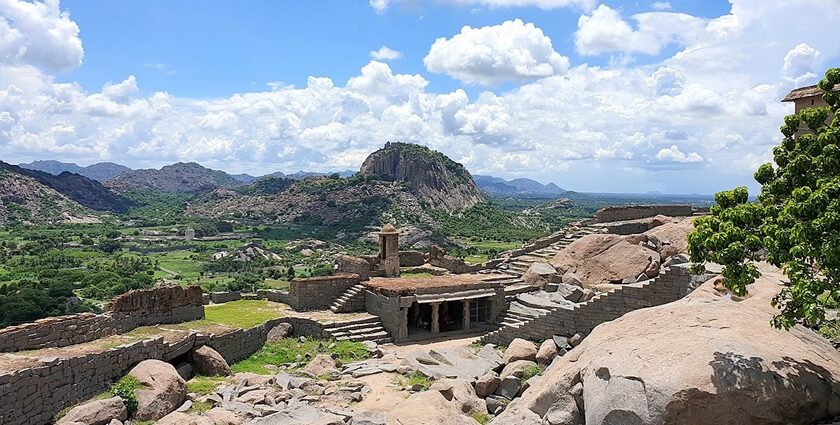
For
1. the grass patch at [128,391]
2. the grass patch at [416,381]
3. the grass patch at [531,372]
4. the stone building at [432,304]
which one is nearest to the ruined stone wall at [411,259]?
the stone building at [432,304]

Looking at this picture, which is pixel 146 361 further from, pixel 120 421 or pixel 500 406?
pixel 500 406

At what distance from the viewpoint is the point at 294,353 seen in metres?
21.5

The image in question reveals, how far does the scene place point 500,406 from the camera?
1516cm

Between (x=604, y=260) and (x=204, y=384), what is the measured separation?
19173mm

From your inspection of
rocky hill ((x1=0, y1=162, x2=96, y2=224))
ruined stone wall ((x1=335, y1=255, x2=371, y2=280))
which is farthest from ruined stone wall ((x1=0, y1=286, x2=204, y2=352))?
rocky hill ((x1=0, y1=162, x2=96, y2=224))

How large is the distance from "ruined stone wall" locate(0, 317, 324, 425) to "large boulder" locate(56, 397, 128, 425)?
4.45ft

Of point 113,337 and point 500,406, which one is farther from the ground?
point 113,337

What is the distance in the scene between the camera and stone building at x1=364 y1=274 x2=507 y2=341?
79.8ft

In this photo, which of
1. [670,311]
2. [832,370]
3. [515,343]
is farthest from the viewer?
[515,343]

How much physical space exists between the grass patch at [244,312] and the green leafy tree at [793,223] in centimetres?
1725

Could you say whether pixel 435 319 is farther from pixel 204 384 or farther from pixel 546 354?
pixel 204 384

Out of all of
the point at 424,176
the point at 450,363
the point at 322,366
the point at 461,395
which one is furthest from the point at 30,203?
the point at 461,395

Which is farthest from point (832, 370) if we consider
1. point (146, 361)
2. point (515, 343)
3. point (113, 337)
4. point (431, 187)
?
point (431, 187)

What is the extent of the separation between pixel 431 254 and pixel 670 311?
23.5 m
